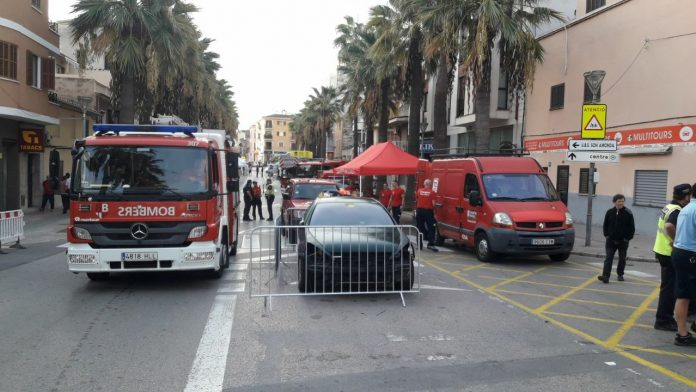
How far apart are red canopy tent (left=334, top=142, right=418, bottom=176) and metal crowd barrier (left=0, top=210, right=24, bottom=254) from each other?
34.0 ft

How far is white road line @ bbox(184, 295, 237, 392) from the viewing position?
15.5 feet

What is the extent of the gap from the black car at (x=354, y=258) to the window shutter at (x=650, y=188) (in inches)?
489

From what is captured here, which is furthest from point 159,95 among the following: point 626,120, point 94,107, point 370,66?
point 626,120

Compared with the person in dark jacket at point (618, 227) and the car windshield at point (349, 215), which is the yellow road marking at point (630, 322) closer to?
the person in dark jacket at point (618, 227)

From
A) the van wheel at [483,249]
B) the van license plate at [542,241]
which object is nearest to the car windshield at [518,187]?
the van wheel at [483,249]

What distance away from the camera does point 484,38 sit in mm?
17078

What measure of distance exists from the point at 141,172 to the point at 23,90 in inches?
625

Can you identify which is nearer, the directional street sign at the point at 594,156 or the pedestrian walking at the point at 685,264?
the pedestrian walking at the point at 685,264

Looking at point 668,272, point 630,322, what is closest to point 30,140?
point 630,322

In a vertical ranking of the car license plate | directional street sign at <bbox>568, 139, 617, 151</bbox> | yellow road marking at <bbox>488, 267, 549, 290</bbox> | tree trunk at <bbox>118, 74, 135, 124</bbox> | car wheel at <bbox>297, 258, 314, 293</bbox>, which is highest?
tree trunk at <bbox>118, 74, 135, 124</bbox>

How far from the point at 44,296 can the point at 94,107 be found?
83.1ft

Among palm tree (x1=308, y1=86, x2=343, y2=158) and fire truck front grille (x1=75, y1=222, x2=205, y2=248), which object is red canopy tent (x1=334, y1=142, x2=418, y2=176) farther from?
palm tree (x1=308, y1=86, x2=343, y2=158)

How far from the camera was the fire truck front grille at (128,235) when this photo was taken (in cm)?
802

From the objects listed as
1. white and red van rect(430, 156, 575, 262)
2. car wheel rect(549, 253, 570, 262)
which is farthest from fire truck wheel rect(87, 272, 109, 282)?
car wheel rect(549, 253, 570, 262)
